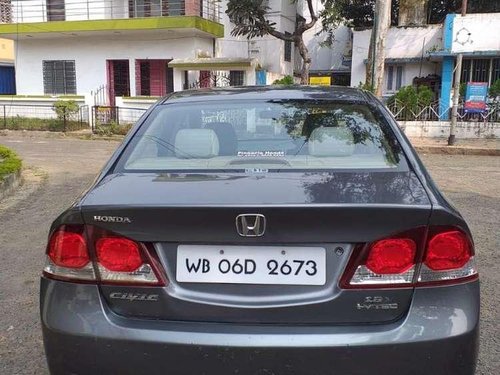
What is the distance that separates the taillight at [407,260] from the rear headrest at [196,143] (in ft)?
3.68

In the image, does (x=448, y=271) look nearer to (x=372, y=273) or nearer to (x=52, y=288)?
(x=372, y=273)

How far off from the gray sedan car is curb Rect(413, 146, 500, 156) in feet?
40.7

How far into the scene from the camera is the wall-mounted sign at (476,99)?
53.4 feet

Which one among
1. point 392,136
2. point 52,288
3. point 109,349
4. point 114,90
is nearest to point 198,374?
point 109,349

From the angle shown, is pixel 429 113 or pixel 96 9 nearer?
pixel 429 113

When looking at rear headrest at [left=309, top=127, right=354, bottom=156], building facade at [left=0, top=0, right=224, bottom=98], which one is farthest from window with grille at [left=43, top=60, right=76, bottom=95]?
rear headrest at [left=309, top=127, right=354, bottom=156]

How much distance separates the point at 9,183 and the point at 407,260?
722cm

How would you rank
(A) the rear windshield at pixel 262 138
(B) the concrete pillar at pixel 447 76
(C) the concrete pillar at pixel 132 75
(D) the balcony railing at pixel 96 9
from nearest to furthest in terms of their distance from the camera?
(A) the rear windshield at pixel 262 138 → (B) the concrete pillar at pixel 447 76 → (D) the balcony railing at pixel 96 9 → (C) the concrete pillar at pixel 132 75

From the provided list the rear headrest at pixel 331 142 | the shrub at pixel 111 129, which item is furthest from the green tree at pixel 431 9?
the rear headrest at pixel 331 142

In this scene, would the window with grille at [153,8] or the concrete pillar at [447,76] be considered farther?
the window with grille at [153,8]

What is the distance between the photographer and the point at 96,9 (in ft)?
70.8

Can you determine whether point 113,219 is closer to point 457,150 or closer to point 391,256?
point 391,256

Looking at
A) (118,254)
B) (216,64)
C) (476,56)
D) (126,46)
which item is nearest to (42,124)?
(126,46)

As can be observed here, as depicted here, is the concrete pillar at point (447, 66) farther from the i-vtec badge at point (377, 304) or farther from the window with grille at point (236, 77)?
the i-vtec badge at point (377, 304)
